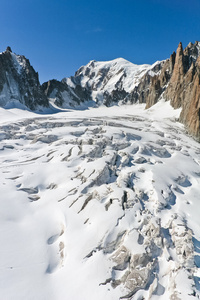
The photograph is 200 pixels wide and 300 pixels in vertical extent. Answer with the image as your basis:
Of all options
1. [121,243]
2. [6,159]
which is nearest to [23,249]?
[121,243]

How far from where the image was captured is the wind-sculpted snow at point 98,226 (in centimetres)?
732

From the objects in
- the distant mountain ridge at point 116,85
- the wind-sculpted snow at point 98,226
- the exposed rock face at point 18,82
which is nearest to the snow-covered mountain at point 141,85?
the distant mountain ridge at point 116,85

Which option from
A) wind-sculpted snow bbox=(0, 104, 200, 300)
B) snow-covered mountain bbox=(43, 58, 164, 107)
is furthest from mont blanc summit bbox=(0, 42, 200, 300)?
snow-covered mountain bbox=(43, 58, 164, 107)

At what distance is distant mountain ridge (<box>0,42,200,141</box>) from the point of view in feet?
161

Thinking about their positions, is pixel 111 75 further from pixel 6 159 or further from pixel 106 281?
pixel 106 281

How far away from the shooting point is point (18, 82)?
244 ft

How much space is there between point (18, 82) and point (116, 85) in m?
82.1

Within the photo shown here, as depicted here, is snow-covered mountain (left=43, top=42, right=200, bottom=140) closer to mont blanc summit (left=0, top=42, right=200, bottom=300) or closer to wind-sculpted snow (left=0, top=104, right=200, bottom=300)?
mont blanc summit (left=0, top=42, right=200, bottom=300)

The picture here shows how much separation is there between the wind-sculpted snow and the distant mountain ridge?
23456 mm

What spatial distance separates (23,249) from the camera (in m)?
8.85

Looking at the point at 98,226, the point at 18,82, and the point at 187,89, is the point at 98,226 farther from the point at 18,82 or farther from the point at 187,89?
the point at 18,82

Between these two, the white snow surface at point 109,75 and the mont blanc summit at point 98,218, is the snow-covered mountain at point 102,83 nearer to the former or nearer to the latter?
the white snow surface at point 109,75

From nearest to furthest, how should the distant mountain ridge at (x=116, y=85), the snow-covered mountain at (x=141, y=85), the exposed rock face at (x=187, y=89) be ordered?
the exposed rock face at (x=187, y=89) → the snow-covered mountain at (x=141, y=85) → the distant mountain ridge at (x=116, y=85)

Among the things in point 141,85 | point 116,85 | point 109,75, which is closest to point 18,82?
point 141,85
